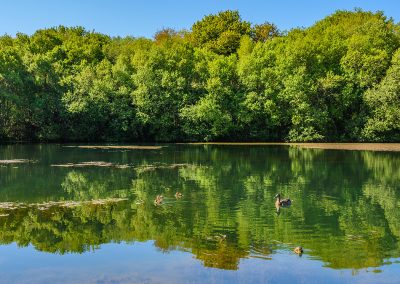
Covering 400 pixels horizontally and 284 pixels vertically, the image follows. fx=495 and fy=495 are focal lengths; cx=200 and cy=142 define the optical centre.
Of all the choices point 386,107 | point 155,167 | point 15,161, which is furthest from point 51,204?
point 386,107

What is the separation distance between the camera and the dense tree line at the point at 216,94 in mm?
64312

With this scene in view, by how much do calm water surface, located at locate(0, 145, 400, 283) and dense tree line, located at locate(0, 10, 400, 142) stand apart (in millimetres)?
33257

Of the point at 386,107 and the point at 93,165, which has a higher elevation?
the point at 386,107

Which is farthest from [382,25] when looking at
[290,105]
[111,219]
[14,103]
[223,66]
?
[111,219]

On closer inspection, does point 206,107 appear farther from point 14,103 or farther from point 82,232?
point 82,232

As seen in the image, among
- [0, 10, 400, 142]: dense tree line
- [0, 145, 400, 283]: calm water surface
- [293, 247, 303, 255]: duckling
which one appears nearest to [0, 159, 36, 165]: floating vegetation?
[0, 145, 400, 283]: calm water surface

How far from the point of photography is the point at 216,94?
67312mm

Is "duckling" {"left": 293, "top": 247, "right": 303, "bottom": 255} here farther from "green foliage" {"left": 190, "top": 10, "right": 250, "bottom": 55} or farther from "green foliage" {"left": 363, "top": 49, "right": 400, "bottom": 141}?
"green foliage" {"left": 190, "top": 10, "right": 250, "bottom": 55}

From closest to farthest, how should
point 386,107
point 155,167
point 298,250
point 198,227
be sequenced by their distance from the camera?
point 298,250 → point 198,227 → point 155,167 → point 386,107

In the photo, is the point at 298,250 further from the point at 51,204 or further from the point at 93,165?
the point at 93,165

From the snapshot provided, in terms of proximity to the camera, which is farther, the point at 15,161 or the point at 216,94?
the point at 216,94

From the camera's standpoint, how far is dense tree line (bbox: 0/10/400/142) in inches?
2532

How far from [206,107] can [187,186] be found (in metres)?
39.5

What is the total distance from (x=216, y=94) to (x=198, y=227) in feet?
168
